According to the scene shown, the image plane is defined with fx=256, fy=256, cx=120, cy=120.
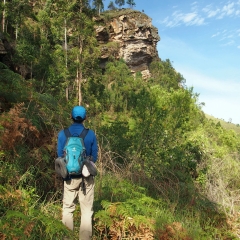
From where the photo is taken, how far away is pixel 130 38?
196 feet

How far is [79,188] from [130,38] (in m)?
59.8

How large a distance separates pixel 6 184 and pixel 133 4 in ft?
253

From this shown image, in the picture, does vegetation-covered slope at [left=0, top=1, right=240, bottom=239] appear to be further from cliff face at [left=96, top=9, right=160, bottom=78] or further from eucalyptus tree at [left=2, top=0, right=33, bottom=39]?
cliff face at [left=96, top=9, right=160, bottom=78]

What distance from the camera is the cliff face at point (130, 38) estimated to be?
58.6m

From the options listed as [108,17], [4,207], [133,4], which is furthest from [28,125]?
[133,4]

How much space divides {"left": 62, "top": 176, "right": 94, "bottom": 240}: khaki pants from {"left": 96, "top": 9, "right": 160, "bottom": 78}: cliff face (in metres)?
55.1

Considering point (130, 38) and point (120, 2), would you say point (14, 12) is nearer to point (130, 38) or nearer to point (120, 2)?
point (130, 38)

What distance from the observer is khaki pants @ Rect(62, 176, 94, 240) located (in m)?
3.32

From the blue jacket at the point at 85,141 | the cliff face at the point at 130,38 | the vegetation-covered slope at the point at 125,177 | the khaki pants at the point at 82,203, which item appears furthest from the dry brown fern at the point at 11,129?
the cliff face at the point at 130,38

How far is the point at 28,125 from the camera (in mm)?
4469

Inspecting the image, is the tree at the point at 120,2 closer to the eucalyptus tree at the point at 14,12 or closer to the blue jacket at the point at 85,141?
the eucalyptus tree at the point at 14,12

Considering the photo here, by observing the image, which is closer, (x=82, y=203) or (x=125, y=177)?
(x=82, y=203)

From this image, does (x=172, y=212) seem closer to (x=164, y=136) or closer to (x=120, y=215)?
(x=120, y=215)

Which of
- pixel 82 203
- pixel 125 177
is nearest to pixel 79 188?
pixel 82 203
